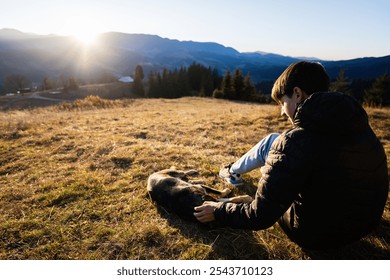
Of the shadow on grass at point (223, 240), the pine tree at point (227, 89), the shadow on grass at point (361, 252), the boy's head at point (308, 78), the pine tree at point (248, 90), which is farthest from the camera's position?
the pine tree at point (248, 90)

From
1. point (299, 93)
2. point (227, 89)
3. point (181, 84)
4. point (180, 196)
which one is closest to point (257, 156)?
point (180, 196)

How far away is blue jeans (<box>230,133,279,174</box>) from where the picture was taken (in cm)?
355

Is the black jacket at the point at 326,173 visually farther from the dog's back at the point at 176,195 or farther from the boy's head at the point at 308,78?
the dog's back at the point at 176,195

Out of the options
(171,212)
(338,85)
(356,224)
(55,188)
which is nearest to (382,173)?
(356,224)

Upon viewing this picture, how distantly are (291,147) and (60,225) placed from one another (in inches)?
129

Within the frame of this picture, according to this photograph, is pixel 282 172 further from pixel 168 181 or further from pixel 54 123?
pixel 54 123

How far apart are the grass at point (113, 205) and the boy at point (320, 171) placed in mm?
635

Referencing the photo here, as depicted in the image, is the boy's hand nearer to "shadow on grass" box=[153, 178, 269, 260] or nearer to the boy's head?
"shadow on grass" box=[153, 178, 269, 260]

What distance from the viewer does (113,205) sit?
13.0 feet

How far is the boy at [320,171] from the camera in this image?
6.51ft

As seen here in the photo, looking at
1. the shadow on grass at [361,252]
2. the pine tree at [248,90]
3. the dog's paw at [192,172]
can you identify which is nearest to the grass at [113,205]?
the shadow on grass at [361,252]

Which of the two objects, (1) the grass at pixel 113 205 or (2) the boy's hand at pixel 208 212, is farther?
(1) the grass at pixel 113 205

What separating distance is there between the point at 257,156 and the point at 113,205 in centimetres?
240

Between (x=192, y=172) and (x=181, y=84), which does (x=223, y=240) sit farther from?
(x=181, y=84)
